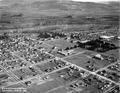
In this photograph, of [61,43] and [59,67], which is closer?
[59,67]

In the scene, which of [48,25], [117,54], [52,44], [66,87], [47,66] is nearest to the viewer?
[66,87]

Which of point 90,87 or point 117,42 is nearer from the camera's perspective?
point 90,87

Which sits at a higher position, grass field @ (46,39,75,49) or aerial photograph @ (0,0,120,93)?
grass field @ (46,39,75,49)

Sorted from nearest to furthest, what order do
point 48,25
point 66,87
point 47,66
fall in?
point 66,87 < point 47,66 < point 48,25

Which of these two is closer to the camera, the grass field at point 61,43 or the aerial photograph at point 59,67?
the aerial photograph at point 59,67

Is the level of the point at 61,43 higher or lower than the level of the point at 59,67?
higher

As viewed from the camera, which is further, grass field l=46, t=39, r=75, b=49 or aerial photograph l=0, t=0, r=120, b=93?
grass field l=46, t=39, r=75, b=49

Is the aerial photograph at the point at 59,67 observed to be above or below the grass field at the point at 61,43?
below

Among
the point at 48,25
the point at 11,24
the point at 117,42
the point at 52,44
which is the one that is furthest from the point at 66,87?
the point at 11,24

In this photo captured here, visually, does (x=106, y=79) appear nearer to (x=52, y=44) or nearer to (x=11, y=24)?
(x=52, y=44)
